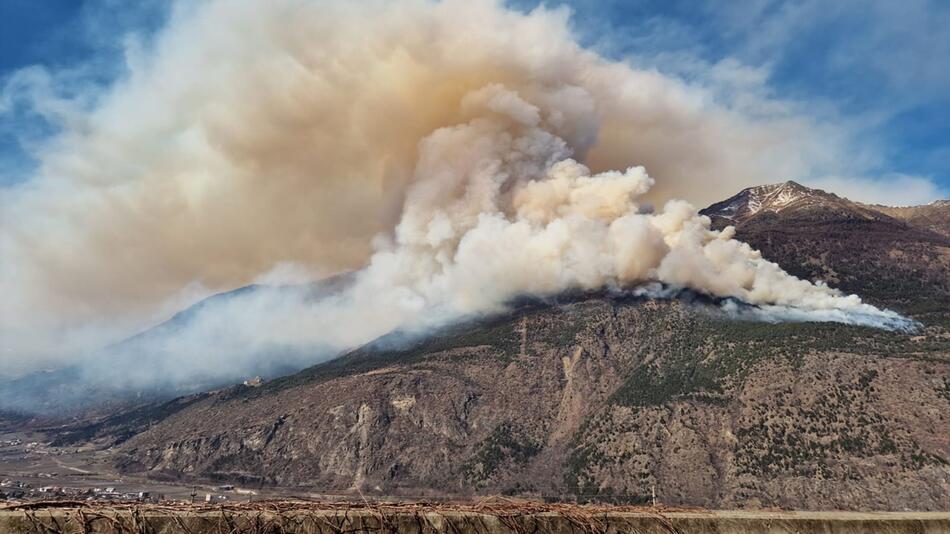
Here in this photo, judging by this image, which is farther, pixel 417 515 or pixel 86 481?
pixel 86 481

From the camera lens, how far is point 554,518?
23.6ft

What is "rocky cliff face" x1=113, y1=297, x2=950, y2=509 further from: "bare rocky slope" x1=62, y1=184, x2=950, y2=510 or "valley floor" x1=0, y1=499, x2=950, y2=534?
"valley floor" x1=0, y1=499, x2=950, y2=534

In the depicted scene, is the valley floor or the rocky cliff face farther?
the rocky cliff face

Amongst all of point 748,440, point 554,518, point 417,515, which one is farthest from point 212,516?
point 748,440

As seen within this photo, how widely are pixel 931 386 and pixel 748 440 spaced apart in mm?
41977

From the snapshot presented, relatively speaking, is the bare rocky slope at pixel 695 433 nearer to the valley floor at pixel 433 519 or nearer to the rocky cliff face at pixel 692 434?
the rocky cliff face at pixel 692 434

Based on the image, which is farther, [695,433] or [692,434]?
[695,433]

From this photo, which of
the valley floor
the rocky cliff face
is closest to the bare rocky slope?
the rocky cliff face

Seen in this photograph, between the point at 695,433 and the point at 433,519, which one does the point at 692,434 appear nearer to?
the point at 695,433

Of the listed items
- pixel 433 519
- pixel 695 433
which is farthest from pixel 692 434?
pixel 433 519

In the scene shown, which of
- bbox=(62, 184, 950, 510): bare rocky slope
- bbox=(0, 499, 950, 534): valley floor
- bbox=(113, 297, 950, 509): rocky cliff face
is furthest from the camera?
bbox=(113, 297, 950, 509): rocky cliff face

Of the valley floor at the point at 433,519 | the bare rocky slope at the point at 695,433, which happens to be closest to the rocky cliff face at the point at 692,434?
the bare rocky slope at the point at 695,433

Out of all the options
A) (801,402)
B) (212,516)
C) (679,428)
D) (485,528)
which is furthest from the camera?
(679,428)

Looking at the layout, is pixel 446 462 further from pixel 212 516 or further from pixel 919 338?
pixel 212 516
